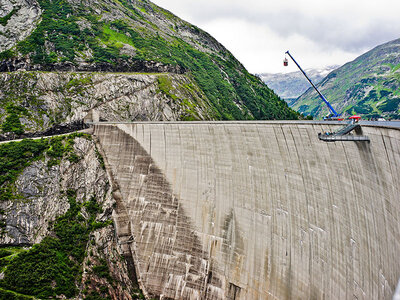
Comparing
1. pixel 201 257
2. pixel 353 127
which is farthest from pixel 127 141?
pixel 353 127

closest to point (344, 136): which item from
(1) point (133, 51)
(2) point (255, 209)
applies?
(2) point (255, 209)

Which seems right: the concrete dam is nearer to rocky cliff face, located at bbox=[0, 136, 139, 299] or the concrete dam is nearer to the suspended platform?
the suspended platform

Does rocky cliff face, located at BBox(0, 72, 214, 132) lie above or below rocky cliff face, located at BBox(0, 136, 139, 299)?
above

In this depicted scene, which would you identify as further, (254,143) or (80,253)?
(80,253)

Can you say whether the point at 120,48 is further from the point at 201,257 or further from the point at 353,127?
the point at 353,127

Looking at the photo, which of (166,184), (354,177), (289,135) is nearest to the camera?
(354,177)

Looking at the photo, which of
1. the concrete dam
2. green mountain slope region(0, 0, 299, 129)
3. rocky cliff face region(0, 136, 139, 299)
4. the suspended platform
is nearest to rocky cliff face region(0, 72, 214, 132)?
green mountain slope region(0, 0, 299, 129)

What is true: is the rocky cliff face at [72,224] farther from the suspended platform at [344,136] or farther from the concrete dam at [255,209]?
the suspended platform at [344,136]
